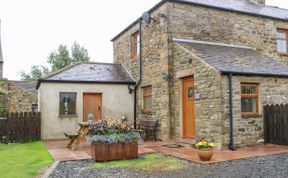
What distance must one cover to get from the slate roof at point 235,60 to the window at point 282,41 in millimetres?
3038

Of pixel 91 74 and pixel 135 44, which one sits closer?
pixel 91 74

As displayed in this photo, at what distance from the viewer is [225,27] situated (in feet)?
43.5

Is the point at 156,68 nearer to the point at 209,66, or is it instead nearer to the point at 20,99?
the point at 209,66

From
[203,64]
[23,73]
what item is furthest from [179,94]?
[23,73]

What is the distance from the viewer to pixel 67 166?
23.3 feet

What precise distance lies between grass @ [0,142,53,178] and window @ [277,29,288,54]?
1301 cm

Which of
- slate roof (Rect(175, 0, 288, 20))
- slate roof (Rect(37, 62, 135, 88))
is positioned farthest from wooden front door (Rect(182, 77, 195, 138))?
slate roof (Rect(37, 62, 135, 88))

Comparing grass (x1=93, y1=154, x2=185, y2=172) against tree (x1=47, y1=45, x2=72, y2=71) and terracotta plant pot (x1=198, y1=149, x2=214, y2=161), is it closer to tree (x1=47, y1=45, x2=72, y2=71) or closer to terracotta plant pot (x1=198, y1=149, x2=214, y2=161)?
terracotta plant pot (x1=198, y1=149, x2=214, y2=161)

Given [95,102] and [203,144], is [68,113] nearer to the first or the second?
[95,102]

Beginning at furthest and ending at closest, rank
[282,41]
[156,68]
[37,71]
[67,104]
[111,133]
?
1. [37,71]
2. [282,41]
3. [67,104]
4. [156,68]
5. [111,133]

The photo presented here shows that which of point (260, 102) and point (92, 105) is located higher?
point (260, 102)

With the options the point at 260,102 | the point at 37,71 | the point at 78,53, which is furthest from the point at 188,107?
the point at 37,71

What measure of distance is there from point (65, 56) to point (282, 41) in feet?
95.6

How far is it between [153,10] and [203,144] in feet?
25.5
